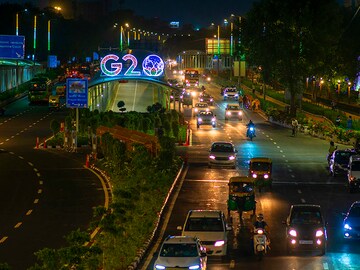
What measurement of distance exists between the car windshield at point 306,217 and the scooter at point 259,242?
214cm

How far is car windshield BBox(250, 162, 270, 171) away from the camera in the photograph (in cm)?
4669

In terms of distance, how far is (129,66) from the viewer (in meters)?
85.6

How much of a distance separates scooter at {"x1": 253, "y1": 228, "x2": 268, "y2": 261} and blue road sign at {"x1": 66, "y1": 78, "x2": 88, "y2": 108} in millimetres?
39899

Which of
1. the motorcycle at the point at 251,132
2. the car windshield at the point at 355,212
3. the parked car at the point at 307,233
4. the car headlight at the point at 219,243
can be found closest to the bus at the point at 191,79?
the motorcycle at the point at 251,132

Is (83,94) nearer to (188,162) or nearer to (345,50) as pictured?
(188,162)

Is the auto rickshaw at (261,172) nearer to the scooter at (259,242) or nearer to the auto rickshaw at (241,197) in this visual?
the auto rickshaw at (241,197)

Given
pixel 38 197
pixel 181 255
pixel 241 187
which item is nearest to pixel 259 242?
pixel 181 255

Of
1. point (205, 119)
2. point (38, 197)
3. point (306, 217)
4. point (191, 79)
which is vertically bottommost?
point (38, 197)

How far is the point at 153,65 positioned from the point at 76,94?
20.0 metres

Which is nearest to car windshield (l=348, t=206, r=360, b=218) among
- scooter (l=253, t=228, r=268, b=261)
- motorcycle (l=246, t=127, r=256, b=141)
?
scooter (l=253, t=228, r=268, b=261)

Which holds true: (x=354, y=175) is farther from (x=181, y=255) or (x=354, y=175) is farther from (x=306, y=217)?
(x=181, y=255)

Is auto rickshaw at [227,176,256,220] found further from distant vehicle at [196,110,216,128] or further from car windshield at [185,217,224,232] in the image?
distant vehicle at [196,110,216,128]

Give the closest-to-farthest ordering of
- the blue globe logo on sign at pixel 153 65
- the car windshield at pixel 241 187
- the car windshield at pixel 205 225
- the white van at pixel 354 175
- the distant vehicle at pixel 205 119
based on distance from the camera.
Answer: the car windshield at pixel 205 225, the car windshield at pixel 241 187, the white van at pixel 354 175, the distant vehicle at pixel 205 119, the blue globe logo on sign at pixel 153 65

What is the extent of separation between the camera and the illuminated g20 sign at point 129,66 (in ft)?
278
